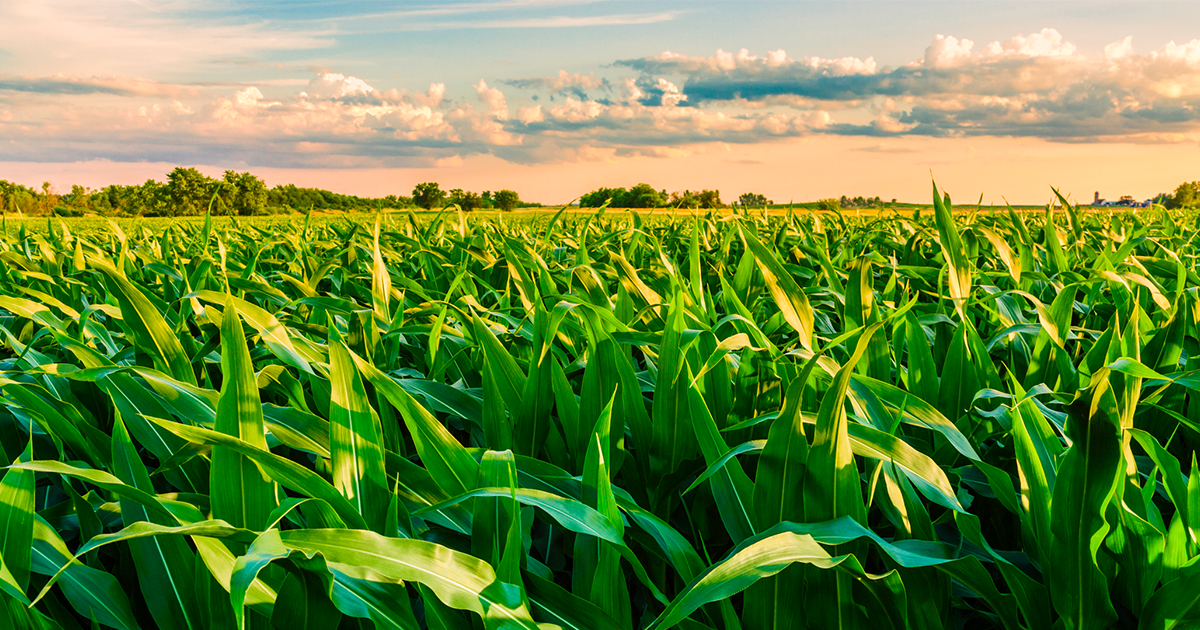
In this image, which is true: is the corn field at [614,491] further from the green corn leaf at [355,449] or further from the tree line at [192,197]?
the tree line at [192,197]

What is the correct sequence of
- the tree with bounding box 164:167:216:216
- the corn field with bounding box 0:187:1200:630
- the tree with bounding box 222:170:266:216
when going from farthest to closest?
the tree with bounding box 164:167:216:216, the tree with bounding box 222:170:266:216, the corn field with bounding box 0:187:1200:630

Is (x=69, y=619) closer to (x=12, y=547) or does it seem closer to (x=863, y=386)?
(x=12, y=547)

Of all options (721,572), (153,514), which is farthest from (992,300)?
(153,514)

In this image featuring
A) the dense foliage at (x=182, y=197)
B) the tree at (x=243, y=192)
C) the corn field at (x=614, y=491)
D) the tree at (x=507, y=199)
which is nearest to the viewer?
the corn field at (x=614, y=491)

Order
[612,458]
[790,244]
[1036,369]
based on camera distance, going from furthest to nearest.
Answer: [790,244], [1036,369], [612,458]

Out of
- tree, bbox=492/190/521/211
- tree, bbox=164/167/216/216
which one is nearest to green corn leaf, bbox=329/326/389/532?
tree, bbox=492/190/521/211

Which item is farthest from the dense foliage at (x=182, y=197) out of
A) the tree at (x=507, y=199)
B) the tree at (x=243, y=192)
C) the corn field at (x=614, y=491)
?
the corn field at (x=614, y=491)

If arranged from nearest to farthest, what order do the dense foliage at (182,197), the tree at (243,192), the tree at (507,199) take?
the tree at (507,199) < the tree at (243,192) < the dense foliage at (182,197)

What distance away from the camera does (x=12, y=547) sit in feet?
2.06

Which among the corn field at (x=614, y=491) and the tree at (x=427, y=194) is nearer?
the corn field at (x=614, y=491)

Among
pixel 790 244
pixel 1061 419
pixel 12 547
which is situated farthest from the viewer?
pixel 790 244

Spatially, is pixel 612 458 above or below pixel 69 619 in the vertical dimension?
above

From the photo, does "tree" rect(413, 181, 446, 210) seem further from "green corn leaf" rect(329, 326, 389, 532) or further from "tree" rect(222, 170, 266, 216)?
"green corn leaf" rect(329, 326, 389, 532)

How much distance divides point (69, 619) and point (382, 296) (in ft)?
2.92
